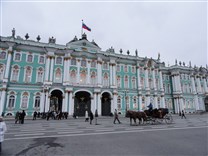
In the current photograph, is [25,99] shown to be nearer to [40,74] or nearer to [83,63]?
[40,74]

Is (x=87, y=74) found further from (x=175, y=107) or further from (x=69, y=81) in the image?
(x=175, y=107)

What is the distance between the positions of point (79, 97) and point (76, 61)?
930 cm

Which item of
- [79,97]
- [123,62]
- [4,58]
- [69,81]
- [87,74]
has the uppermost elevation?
[123,62]

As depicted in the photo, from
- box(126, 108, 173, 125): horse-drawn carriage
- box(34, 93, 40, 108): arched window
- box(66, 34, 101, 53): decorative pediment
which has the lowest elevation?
box(126, 108, 173, 125): horse-drawn carriage

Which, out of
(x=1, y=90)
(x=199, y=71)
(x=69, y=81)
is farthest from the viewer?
Result: (x=199, y=71)

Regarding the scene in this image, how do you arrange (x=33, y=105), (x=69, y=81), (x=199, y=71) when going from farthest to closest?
(x=199, y=71)
(x=69, y=81)
(x=33, y=105)

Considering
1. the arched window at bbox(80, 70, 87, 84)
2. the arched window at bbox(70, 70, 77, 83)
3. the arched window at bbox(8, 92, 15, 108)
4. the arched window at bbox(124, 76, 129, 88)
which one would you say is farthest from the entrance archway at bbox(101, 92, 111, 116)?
the arched window at bbox(8, 92, 15, 108)

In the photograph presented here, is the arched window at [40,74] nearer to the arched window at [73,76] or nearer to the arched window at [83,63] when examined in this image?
the arched window at [73,76]

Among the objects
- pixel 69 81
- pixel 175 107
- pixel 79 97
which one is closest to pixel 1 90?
pixel 69 81

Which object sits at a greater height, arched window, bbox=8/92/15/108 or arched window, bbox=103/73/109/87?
arched window, bbox=103/73/109/87

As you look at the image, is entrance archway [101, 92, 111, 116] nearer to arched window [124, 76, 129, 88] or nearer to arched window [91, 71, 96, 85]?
arched window [91, 71, 96, 85]

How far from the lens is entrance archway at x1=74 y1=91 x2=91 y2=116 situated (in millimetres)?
31689

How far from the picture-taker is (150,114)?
651 inches

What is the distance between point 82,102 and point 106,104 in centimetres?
640
